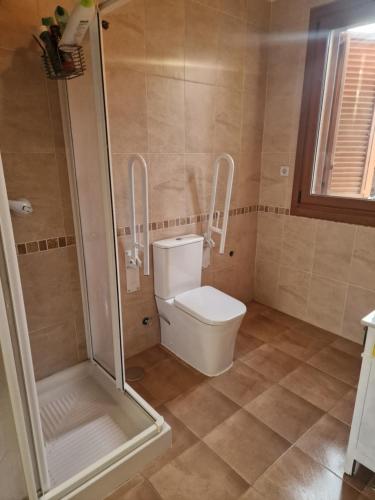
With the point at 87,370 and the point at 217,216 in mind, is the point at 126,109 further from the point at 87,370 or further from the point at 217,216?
the point at 87,370

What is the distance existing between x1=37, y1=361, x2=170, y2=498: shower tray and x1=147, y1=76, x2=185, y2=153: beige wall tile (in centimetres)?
145

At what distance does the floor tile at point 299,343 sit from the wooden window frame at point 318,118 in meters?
0.93

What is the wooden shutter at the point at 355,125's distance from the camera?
7.07 feet

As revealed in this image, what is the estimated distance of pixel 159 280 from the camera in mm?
2164

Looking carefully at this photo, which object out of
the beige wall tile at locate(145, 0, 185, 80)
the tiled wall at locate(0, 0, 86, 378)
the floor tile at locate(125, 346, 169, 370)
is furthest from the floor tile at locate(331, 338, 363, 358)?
the beige wall tile at locate(145, 0, 185, 80)

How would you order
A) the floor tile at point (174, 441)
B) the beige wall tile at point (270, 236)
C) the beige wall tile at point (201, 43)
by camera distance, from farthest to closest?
1. the beige wall tile at point (270, 236)
2. the beige wall tile at point (201, 43)
3. the floor tile at point (174, 441)

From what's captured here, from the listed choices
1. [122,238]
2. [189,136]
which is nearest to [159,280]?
[122,238]

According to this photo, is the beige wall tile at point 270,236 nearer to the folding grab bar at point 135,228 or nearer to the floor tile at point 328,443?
the folding grab bar at point 135,228

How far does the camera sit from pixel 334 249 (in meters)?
2.40

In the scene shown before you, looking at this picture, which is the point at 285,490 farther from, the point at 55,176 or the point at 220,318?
the point at 55,176

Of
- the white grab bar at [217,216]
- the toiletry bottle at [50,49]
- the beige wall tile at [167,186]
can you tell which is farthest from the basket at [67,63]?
the white grab bar at [217,216]

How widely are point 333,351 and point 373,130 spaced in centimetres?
158

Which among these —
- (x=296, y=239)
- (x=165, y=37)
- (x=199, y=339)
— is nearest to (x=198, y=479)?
(x=199, y=339)

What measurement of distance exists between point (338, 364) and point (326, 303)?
0.51 metres
